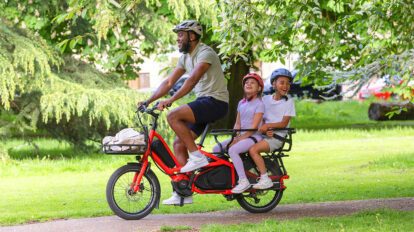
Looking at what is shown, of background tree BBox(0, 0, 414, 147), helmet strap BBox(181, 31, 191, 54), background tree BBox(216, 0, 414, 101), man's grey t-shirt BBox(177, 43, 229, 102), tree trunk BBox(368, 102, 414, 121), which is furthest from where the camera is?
tree trunk BBox(368, 102, 414, 121)

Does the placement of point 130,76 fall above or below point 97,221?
above

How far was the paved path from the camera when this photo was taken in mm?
9203

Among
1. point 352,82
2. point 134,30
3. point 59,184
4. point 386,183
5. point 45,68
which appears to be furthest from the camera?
point 134,30

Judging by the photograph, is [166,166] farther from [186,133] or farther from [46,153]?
[46,153]

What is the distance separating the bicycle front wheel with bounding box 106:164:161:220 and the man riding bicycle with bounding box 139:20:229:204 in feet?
0.66

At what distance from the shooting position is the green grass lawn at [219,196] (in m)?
11.6

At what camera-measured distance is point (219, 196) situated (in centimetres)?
1238

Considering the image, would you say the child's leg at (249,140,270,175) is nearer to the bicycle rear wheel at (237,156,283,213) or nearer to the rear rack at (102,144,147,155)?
the bicycle rear wheel at (237,156,283,213)

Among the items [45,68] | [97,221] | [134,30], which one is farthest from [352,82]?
[134,30]

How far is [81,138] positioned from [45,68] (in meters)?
2.28

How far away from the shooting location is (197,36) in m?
9.68

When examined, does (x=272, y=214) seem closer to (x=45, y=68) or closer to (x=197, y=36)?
(x=197, y=36)

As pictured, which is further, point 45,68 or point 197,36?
A: point 45,68

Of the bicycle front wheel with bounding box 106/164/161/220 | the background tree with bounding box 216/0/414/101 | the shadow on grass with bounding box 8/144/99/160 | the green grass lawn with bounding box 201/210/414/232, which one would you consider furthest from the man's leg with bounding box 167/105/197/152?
the shadow on grass with bounding box 8/144/99/160
